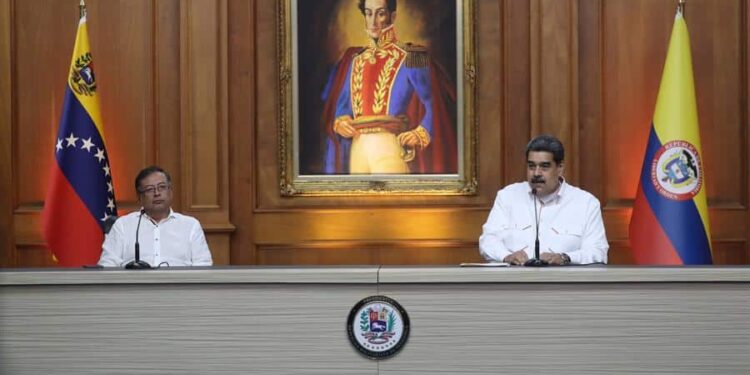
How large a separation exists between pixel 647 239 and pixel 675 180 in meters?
0.33

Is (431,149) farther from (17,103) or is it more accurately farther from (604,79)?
(17,103)

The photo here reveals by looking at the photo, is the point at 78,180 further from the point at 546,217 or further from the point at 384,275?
the point at 384,275

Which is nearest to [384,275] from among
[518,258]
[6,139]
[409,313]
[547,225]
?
[409,313]

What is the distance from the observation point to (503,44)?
5898mm

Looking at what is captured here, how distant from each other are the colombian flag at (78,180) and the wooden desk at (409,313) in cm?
201

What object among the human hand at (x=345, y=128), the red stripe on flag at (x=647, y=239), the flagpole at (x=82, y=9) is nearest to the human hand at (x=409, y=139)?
the human hand at (x=345, y=128)

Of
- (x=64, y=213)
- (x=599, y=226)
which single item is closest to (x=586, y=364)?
(x=599, y=226)

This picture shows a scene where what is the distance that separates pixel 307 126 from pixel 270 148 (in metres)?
0.24

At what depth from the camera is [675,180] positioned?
212 inches

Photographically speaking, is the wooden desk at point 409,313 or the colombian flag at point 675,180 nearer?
the wooden desk at point 409,313

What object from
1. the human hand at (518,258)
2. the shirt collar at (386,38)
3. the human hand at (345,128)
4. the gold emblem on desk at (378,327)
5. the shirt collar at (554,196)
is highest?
the shirt collar at (386,38)

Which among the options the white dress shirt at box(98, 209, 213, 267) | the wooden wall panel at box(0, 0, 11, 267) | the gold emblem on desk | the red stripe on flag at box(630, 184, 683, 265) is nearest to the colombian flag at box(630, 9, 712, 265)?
the red stripe on flag at box(630, 184, 683, 265)

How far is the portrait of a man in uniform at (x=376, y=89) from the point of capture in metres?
5.93

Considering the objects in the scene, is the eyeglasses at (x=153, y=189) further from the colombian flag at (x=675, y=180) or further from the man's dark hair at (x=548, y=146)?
the colombian flag at (x=675, y=180)
